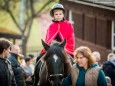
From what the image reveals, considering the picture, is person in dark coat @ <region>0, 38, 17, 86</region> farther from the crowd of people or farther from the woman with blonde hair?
the woman with blonde hair

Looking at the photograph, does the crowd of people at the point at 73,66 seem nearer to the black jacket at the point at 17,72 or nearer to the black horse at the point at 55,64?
the black jacket at the point at 17,72

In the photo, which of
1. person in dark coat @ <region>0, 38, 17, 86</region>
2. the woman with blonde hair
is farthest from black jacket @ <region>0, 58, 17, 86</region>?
the woman with blonde hair

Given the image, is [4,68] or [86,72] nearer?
[86,72]

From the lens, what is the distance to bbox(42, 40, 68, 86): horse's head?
41.8ft

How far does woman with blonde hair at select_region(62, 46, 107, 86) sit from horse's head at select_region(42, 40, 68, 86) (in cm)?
→ 95

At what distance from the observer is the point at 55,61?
12938 millimetres

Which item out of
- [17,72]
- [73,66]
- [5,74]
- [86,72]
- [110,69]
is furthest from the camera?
[110,69]

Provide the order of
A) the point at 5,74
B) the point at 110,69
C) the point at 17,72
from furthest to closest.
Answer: the point at 110,69 < the point at 17,72 < the point at 5,74

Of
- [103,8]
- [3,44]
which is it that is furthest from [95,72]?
[103,8]

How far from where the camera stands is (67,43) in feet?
47.4

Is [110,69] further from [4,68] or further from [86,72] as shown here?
[86,72]

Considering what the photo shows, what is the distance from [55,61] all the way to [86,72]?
4.52 feet

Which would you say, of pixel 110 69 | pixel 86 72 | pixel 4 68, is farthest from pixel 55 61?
pixel 110 69

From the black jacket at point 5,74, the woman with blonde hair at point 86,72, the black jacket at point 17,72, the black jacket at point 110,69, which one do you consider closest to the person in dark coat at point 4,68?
the black jacket at point 5,74
